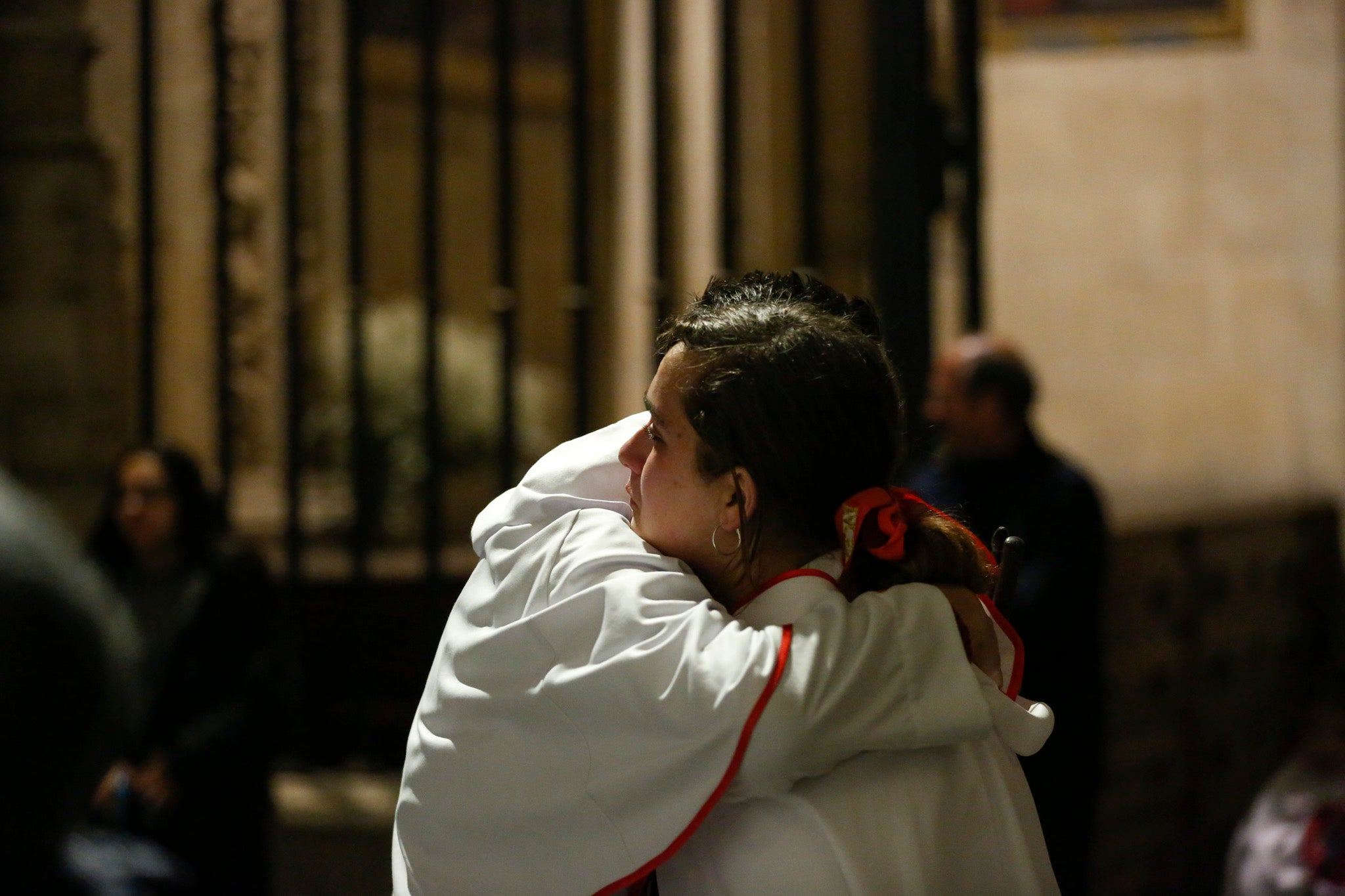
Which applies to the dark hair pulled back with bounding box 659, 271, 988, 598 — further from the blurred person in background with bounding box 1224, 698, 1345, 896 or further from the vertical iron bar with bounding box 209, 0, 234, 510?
the vertical iron bar with bounding box 209, 0, 234, 510

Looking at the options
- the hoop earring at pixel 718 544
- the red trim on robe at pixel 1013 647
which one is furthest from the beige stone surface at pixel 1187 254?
the hoop earring at pixel 718 544

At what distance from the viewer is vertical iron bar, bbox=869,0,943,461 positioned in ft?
10.7

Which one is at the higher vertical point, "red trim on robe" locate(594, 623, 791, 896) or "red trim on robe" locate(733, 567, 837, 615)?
"red trim on robe" locate(733, 567, 837, 615)

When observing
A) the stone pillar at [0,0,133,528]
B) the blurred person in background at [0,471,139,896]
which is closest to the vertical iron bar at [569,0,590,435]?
the stone pillar at [0,0,133,528]

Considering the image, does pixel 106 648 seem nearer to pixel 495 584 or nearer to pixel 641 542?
pixel 495 584

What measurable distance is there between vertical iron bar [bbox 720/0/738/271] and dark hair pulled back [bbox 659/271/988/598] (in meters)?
2.21

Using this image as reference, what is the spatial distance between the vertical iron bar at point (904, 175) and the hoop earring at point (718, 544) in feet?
6.95

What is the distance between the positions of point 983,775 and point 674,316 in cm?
44

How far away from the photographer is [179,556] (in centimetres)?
323

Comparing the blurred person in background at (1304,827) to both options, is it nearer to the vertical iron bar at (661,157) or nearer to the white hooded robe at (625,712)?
the vertical iron bar at (661,157)

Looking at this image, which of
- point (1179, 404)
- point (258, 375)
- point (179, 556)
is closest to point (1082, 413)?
point (1179, 404)

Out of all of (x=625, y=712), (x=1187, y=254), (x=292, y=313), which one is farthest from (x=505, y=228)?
(x=1187, y=254)

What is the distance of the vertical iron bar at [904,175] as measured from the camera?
10.7ft

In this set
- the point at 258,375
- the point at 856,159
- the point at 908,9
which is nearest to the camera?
the point at 908,9
